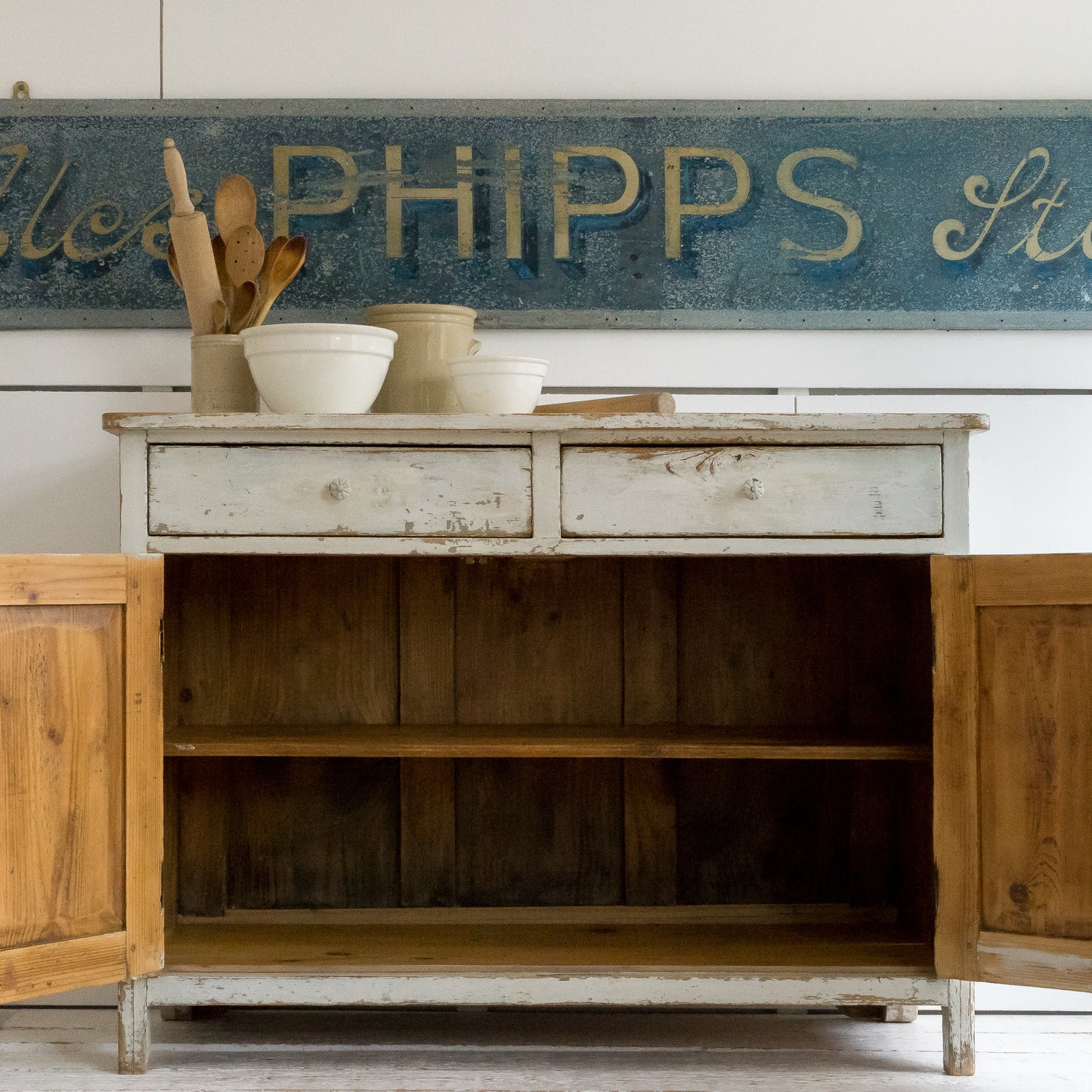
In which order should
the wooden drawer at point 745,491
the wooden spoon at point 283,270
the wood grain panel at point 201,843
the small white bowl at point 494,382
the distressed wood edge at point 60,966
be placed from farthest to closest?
the wood grain panel at point 201,843 < the wooden spoon at point 283,270 < the small white bowl at point 494,382 < the wooden drawer at point 745,491 < the distressed wood edge at point 60,966

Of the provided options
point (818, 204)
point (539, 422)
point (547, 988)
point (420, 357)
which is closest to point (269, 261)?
point (420, 357)

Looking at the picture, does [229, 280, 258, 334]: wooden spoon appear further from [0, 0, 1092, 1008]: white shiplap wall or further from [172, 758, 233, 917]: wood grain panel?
[172, 758, 233, 917]: wood grain panel

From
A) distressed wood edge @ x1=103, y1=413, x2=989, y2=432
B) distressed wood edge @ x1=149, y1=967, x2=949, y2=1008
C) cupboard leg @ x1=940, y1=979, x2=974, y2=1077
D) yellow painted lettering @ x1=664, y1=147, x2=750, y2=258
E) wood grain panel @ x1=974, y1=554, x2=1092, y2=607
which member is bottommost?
cupboard leg @ x1=940, y1=979, x2=974, y2=1077

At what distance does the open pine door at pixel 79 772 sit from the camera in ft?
4.69

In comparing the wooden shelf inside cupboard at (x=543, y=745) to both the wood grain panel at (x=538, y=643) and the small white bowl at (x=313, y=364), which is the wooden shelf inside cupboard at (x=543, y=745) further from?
the small white bowl at (x=313, y=364)

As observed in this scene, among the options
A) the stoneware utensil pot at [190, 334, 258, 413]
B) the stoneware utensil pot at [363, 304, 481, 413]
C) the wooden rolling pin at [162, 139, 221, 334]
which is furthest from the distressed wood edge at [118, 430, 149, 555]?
the stoneware utensil pot at [363, 304, 481, 413]

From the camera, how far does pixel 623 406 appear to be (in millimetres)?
1627

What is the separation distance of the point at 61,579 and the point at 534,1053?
1022 mm

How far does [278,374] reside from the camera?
1.59 m

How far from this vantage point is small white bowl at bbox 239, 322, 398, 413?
1572 mm

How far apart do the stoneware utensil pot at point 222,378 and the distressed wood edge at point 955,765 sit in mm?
1112

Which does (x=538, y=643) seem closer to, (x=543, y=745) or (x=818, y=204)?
(x=543, y=745)

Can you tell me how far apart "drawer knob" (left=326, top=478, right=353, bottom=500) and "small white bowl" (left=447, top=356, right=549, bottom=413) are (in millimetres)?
254

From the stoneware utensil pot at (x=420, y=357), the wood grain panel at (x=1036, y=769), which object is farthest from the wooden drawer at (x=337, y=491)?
the wood grain panel at (x=1036, y=769)
